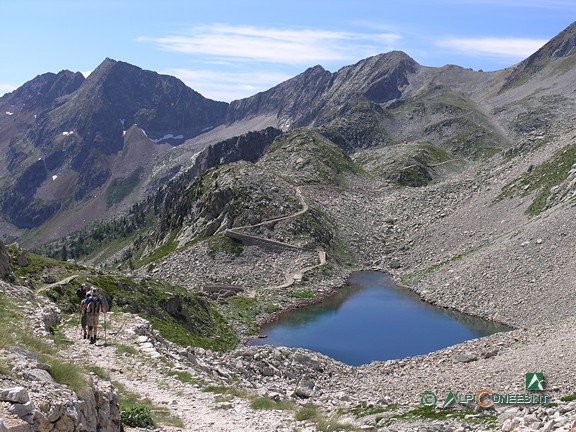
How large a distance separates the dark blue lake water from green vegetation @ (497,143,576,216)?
22.3 meters

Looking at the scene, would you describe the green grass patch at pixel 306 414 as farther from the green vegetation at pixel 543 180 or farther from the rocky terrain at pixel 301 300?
the green vegetation at pixel 543 180

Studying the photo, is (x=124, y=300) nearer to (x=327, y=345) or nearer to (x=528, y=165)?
(x=327, y=345)

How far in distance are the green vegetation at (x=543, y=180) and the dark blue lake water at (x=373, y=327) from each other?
878 inches

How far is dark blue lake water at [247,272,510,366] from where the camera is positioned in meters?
57.2

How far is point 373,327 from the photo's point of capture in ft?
214

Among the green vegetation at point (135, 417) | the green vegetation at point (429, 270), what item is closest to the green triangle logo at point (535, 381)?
the green vegetation at point (135, 417)

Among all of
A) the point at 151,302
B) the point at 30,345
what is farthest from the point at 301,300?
the point at 30,345

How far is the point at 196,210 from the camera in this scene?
11194cm

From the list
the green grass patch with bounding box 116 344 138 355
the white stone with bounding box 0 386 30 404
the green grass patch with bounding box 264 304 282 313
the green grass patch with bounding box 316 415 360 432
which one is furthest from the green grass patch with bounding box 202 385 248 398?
the green grass patch with bounding box 264 304 282 313

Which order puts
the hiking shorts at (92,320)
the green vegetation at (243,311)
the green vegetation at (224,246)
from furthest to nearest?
1. the green vegetation at (224,246)
2. the green vegetation at (243,311)
3. the hiking shorts at (92,320)

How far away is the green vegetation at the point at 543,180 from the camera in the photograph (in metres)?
80.0

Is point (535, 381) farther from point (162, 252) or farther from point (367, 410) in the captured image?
point (162, 252)

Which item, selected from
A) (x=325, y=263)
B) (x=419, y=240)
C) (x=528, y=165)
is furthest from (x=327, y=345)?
(x=528, y=165)

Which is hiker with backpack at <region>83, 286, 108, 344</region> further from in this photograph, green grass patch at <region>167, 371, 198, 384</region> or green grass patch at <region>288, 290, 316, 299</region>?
green grass patch at <region>288, 290, 316, 299</region>
